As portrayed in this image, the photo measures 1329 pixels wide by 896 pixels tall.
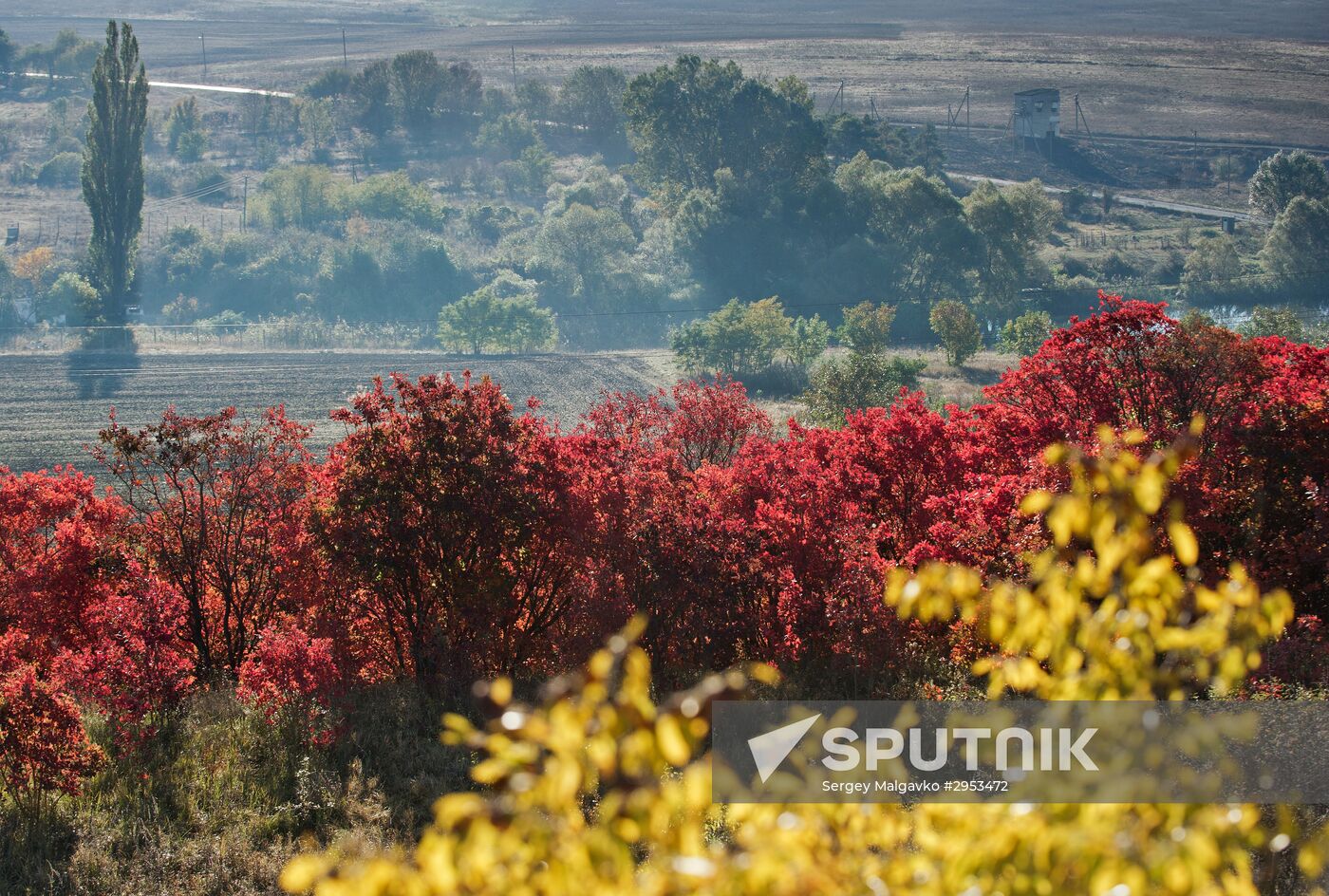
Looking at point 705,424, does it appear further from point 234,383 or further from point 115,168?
point 115,168

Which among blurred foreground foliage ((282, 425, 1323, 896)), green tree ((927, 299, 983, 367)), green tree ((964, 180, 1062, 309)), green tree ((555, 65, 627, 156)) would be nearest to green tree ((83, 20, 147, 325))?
green tree ((927, 299, 983, 367))

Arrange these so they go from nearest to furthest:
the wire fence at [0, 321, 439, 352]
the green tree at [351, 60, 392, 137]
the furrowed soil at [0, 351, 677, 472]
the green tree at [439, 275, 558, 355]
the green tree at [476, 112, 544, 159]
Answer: the furrowed soil at [0, 351, 677, 472] → the wire fence at [0, 321, 439, 352] → the green tree at [439, 275, 558, 355] → the green tree at [476, 112, 544, 159] → the green tree at [351, 60, 392, 137]

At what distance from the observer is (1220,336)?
2088 cm

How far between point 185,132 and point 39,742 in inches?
6803

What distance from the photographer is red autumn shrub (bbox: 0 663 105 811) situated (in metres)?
14.7

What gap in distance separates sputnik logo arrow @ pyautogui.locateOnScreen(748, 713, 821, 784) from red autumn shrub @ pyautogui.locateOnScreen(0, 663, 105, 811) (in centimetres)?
769

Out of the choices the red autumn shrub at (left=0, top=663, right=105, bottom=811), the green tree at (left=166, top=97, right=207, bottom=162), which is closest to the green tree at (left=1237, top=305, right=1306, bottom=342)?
the red autumn shrub at (left=0, top=663, right=105, bottom=811)

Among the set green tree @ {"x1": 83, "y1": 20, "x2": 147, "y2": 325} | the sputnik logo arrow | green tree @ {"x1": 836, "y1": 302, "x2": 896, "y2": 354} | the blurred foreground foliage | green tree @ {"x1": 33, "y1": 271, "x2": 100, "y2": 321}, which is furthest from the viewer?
green tree @ {"x1": 33, "y1": 271, "x2": 100, "y2": 321}

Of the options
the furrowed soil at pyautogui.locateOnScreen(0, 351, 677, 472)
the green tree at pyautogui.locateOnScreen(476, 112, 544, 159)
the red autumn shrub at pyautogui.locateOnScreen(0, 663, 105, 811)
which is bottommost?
the furrowed soil at pyautogui.locateOnScreen(0, 351, 677, 472)

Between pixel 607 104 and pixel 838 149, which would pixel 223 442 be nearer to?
pixel 838 149

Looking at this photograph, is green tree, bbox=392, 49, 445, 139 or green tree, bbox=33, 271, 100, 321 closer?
green tree, bbox=33, 271, 100, 321

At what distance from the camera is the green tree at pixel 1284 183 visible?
135500 mm

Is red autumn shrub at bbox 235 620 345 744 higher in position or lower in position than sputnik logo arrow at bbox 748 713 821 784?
lower

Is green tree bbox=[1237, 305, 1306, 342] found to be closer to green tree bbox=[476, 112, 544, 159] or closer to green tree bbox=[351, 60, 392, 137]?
green tree bbox=[476, 112, 544, 159]
